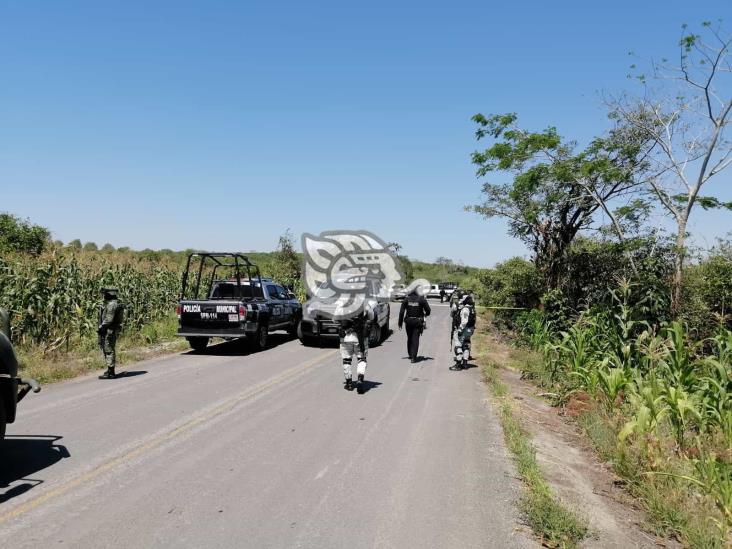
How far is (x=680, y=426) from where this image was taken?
6367 millimetres

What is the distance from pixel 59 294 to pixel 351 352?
300 inches

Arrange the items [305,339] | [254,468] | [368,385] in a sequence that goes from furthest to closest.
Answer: [305,339]
[368,385]
[254,468]

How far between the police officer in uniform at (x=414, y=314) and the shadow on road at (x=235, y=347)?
430 cm

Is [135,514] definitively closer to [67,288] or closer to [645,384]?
[645,384]

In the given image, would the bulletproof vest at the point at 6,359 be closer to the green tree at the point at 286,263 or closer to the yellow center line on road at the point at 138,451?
the yellow center line on road at the point at 138,451

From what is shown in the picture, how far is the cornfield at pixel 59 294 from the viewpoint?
12.4 m

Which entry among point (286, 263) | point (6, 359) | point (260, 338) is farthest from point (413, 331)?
point (286, 263)

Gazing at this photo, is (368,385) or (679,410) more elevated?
(679,410)

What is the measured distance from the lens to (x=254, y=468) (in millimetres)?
5699

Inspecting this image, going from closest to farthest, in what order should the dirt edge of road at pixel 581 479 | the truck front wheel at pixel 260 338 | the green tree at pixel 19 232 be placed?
the dirt edge of road at pixel 581 479 < the truck front wheel at pixel 260 338 < the green tree at pixel 19 232

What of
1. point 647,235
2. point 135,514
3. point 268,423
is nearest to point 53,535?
point 135,514

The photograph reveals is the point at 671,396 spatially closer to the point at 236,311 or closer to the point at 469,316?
the point at 469,316

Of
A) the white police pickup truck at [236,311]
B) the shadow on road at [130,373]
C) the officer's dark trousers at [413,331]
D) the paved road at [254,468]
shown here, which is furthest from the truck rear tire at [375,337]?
the shadow on road at [130,373]

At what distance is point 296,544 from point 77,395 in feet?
21.3
